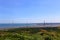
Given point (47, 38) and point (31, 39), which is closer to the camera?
point (31, 39)

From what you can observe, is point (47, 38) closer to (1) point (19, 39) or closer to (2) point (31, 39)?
(2) point (31, 39)

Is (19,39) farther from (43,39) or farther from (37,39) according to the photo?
(43,39)

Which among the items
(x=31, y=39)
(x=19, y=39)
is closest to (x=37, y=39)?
(x=31, y=39)

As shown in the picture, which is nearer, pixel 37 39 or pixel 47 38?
pixel 37 39

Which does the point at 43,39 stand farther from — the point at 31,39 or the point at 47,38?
the point at 31,39

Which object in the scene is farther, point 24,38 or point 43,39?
point 43,39

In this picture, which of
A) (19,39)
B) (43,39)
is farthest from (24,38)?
(43,39)

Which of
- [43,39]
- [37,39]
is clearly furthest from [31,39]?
[43,39]
